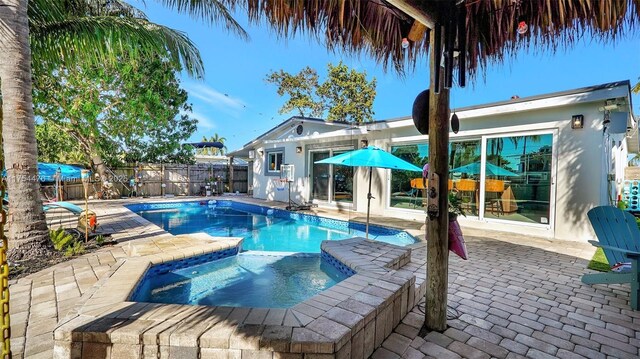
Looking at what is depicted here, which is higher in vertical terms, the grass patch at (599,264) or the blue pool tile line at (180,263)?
the grass patch at (599,264)

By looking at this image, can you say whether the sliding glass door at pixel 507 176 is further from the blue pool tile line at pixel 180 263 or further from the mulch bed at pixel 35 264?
the mulch bed at pixel 35 264

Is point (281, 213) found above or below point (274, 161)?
below

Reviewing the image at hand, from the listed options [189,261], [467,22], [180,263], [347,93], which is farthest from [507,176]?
[347,93]

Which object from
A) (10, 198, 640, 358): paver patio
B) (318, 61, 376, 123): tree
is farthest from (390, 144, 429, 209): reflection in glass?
(318, 61, 376, 123): tree

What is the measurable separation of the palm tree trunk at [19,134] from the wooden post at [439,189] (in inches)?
238

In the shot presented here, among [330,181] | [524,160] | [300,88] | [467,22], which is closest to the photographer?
[467,22]

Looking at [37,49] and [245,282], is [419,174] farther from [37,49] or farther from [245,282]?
[37,49]

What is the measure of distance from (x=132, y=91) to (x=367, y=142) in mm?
10548

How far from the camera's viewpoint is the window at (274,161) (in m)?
15.1

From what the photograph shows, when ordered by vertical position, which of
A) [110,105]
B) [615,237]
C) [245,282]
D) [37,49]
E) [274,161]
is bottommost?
[245,282]

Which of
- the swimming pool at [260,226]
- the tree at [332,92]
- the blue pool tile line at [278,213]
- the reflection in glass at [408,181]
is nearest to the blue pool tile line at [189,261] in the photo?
the swimming pool at [260,226]

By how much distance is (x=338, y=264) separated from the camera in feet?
16.5

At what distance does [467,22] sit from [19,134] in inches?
263

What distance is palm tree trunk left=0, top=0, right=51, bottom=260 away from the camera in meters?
4.55
